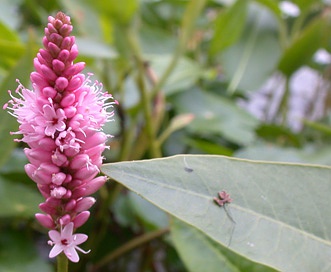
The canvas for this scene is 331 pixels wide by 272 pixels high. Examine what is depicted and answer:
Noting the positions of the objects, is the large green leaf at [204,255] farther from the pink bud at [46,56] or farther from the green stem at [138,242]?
the pink bud at [46,56]

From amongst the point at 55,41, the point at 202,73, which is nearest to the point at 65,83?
the point at 55,41

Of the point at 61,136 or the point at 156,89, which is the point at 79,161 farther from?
the point at 156,89

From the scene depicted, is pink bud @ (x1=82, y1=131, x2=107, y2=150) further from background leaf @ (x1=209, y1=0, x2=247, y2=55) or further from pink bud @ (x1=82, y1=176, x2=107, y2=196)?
background leaf @ (x1=209, y1=0, x2=247, y2=55)

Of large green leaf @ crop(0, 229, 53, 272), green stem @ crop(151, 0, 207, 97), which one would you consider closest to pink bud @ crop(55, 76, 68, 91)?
large green leaf @ crop(0, 229, 53, 272)

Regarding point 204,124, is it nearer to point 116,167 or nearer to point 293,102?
point 116,167

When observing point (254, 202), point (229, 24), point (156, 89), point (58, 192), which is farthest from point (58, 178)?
point (229, 24)

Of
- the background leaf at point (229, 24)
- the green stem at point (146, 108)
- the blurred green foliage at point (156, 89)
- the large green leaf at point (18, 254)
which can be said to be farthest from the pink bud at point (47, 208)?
the background leaf at point (229, 24)
